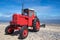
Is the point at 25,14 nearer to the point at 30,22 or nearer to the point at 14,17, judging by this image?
the point at 30,22

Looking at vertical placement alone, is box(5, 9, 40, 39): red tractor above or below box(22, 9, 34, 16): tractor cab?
below

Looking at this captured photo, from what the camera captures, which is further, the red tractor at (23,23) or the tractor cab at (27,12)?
the tractor cab at (27,12)

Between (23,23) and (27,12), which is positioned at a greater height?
(27,12)

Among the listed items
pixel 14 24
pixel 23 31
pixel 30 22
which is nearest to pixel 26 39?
pixel 23 31

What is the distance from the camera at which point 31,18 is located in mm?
15023

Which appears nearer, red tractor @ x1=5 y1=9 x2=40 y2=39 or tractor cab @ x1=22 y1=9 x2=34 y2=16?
red tractor @ x1=5 y1=9 x2=40 y2=39

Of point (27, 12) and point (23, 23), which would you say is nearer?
point (23, 23)

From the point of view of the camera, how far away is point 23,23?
44.6ft

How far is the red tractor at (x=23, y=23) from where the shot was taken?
12.6 meters

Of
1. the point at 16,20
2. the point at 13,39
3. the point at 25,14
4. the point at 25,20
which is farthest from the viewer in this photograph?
the point at 25,14

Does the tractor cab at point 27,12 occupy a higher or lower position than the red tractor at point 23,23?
higher

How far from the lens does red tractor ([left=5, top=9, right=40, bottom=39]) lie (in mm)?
12581

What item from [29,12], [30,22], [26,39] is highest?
[29,12]

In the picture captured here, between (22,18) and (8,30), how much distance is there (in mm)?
1874
